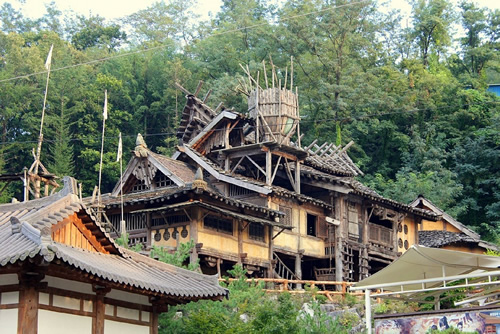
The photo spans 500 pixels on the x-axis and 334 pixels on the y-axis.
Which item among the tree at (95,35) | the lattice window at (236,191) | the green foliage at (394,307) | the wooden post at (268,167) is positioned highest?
the tree at (95,35)

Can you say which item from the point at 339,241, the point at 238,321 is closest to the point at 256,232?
the point at 339,241

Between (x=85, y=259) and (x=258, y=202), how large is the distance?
19735 millimetres

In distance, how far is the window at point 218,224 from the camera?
3388 cm

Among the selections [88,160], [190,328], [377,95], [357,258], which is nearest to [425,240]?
[357,258]

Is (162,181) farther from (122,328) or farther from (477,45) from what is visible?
(477,45)

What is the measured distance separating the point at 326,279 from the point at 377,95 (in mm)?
20571

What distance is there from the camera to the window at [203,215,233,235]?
33.9 m

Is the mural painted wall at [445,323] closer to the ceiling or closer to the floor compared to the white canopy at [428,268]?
closer to the floor

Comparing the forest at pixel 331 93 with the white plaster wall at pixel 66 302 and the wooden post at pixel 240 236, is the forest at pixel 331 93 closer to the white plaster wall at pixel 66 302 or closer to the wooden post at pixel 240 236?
the wooden post at pixel 240 236

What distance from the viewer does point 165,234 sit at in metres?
34.2


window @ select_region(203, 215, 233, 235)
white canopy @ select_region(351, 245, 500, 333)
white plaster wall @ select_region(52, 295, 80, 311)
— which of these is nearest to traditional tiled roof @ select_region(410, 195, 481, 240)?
window @ select_region(203, 215, 233, 235)

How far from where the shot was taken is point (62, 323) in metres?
17.5

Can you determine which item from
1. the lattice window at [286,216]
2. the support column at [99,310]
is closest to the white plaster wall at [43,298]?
the support column at [99,310]

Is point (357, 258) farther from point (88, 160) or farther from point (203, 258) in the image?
point (88, 160)
